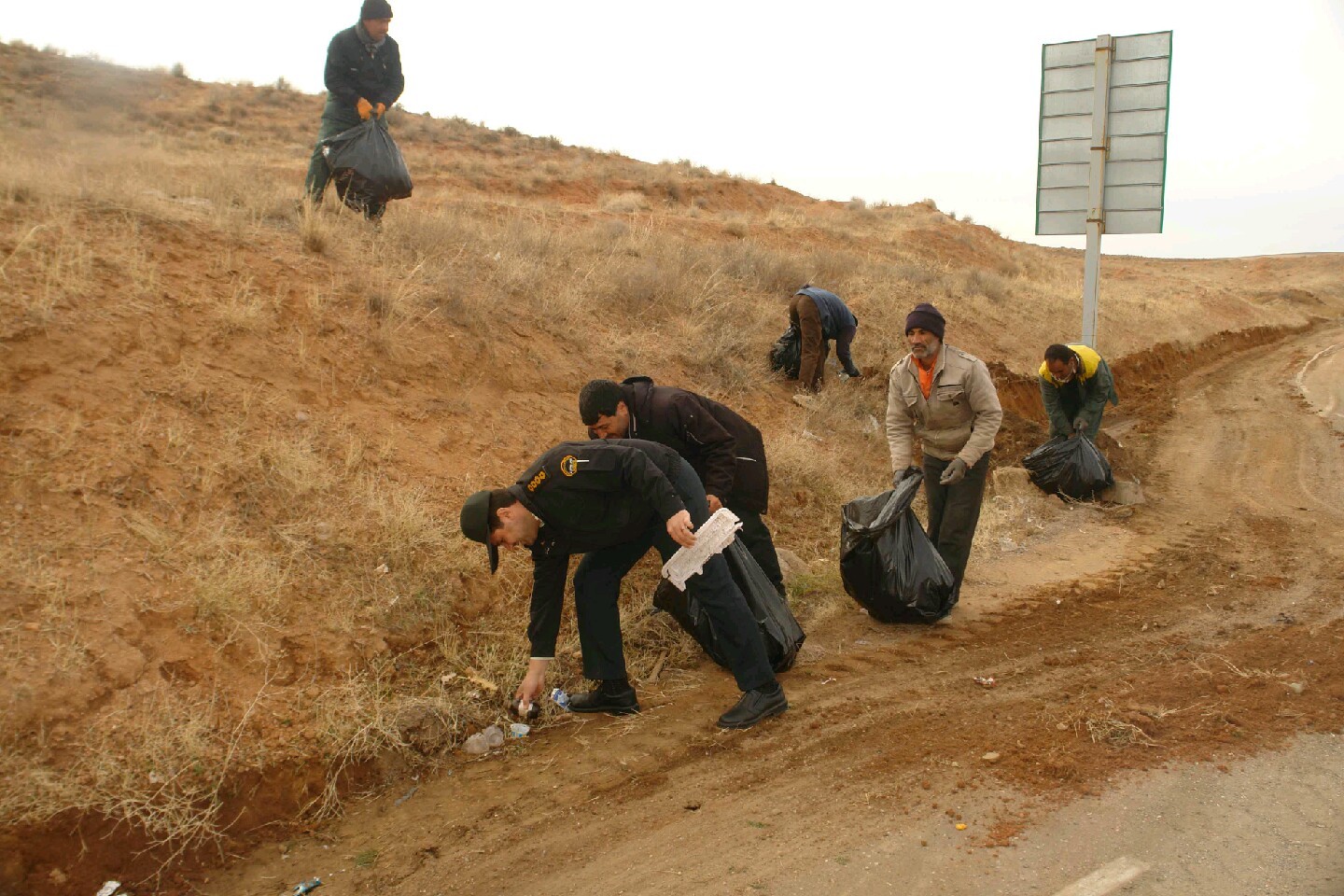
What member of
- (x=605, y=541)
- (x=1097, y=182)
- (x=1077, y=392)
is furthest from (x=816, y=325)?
(x=605, y=541)

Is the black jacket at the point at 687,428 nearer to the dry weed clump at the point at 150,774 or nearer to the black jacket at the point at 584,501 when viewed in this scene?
the black jacket at the point at 584,501

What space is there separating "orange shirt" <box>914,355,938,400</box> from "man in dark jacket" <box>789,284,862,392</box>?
13.9 ft

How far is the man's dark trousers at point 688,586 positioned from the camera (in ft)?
15.1

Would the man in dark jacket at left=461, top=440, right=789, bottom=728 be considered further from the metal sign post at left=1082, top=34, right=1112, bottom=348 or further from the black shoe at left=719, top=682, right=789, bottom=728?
the metal sign post at left=1082, top=34, right=1112, bottom=348

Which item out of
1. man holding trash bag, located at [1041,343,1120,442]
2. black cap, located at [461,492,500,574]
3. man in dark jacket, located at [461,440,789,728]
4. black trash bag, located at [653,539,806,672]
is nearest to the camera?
black cap, located at [461,492,500,574]

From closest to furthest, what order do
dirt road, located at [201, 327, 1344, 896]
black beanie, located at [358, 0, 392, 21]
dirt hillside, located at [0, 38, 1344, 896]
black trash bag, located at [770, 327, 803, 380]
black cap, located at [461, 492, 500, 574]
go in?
dirt road, located at [201, 327, 1344, 896] → dirt hillside, located at [0, 38, 1344, 896] → black cap, located at [461, 492, 500, 574] → black beanie, located at [358, 0, 392, 21] → black trash bag, located at [770, 327, 803, 380]

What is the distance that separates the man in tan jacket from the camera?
584 cm

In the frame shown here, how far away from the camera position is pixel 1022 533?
8.30 metres

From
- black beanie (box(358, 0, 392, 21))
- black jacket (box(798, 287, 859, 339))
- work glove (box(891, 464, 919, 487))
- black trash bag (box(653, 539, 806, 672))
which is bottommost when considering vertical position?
black trash bag (box(653, 539, 806, 672))

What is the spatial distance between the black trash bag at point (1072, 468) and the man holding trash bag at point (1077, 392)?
115 millimetres

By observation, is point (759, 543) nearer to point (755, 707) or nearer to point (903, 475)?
point (903, 475)

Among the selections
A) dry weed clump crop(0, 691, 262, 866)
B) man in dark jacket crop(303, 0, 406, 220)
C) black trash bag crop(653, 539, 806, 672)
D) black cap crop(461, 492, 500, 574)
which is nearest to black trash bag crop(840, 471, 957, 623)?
black trash bag crop(653, 539, 806, 672)

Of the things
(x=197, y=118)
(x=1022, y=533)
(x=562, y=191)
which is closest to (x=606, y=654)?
(x=1022, y=533)

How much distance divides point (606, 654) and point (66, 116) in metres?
14.0
